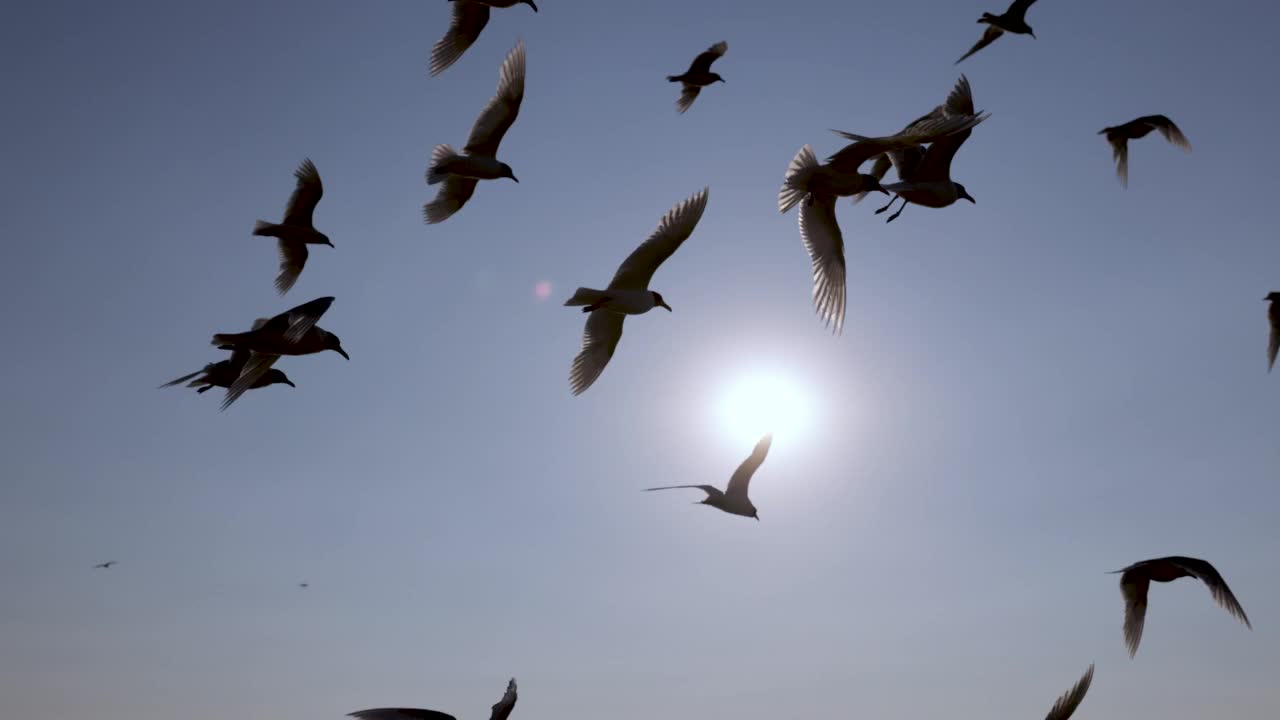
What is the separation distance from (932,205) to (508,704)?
30.2 ft

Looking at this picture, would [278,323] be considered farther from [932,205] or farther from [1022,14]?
[1022,14]

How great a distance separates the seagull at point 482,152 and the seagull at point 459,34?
12 cm

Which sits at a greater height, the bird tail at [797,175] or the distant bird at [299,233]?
the distant bird at [299,233]

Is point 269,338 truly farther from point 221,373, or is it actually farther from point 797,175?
point 797,175

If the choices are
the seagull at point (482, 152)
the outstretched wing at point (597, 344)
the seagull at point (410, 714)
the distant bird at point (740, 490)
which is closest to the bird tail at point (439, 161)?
the seagull at point (482, 152)

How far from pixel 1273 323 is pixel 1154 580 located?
7416 mm

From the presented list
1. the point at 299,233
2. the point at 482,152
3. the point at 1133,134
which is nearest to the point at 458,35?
the point at 482,152

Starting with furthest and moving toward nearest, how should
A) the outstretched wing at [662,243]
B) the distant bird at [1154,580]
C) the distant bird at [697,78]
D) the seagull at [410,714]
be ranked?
the distant bird at [697,78], the outstretched wing at [662,243], the distant bird at [1154,580], the seagull at [410,714]

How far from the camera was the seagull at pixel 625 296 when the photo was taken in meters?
16.3

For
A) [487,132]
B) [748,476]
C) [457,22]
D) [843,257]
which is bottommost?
[748,476]

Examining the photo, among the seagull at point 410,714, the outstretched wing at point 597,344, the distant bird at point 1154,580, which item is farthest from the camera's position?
the outstretched wing at point 597,344

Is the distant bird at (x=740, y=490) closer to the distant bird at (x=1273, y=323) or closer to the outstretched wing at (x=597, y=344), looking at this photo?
the outstretched wing at (x=597, y=344)

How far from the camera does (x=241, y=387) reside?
15.0 meters

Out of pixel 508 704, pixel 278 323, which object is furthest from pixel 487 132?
pixel 508 704
